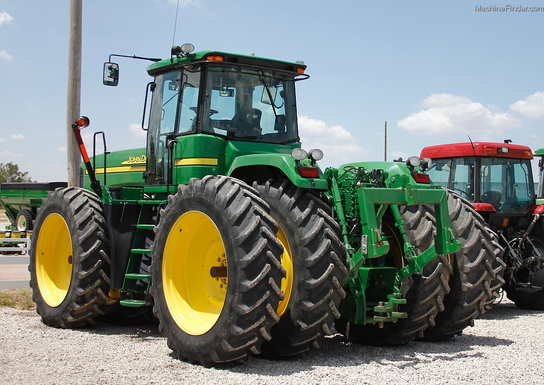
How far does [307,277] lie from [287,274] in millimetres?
293

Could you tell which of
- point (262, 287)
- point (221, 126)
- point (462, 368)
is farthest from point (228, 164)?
point (462, 368)

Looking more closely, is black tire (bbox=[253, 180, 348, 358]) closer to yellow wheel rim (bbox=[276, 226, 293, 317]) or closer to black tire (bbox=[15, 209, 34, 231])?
yellow wheel rim (bbox=[276, 226, 293, 317])

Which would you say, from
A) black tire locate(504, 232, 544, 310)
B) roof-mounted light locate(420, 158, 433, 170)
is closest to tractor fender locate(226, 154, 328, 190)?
roof-mounted light locate(420, 158, 433, 170)

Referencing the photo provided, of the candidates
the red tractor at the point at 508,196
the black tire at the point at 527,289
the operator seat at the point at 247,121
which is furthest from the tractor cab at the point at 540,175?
the operator seat at the point at 247,121

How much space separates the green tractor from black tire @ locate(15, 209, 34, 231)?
11985 mm

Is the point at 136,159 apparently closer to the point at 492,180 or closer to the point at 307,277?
the point at 307,277

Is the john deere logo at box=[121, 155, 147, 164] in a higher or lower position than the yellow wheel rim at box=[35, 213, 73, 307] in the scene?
higher

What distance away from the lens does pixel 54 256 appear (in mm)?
8258

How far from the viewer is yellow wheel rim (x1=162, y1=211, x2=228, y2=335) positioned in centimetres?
595

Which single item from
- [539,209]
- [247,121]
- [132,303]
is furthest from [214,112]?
[539,209]

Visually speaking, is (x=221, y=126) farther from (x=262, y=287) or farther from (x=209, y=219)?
(x=262, y=287)

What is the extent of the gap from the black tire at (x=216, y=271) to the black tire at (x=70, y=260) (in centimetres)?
141

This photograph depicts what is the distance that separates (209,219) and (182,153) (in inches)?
54.0

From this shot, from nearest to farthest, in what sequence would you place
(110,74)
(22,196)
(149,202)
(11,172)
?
Result: (149,202) → (110,74) → (22,196) → (11,172)
